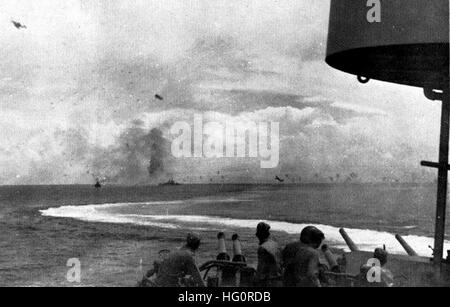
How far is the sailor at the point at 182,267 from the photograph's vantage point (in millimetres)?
5539

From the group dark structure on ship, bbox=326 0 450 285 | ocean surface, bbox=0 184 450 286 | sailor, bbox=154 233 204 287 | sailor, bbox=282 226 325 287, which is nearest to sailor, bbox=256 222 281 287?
sailor, bbox=282 226 325 287

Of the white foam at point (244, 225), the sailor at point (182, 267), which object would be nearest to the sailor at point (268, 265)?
the sailor at point (182, 267)

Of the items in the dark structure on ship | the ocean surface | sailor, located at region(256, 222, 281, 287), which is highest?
the dark structure on ship

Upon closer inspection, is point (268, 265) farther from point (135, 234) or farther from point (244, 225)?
point (244, 225)

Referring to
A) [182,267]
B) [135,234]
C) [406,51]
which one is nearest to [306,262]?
[182,267]

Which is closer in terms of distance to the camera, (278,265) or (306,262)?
(306,262)

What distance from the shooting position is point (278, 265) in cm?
595

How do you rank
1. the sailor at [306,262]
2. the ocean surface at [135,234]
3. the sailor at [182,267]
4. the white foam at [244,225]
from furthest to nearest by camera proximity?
the white foam at [244,225] → the ocean surface at [135,234] → the sailor at [182,267] → the sailor at [306,262]

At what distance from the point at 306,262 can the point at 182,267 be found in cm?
124

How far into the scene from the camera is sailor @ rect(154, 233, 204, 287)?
5.54m

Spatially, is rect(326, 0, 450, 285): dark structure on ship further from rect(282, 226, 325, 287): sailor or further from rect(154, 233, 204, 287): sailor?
rect(154, 233, 204, 287): sailor

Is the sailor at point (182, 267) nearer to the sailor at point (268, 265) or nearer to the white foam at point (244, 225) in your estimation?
the sailor at point (268, 265)
